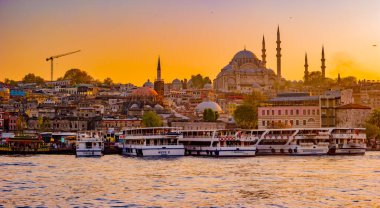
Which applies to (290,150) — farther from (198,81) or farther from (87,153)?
(198,81)

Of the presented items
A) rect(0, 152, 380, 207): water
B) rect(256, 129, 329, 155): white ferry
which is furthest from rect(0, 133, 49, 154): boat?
rect(256, 129, 329, 155): white ferry

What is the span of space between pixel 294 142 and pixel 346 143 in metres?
3.80

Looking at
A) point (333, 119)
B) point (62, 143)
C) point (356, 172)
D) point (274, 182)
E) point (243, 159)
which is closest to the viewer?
point (274, 182)

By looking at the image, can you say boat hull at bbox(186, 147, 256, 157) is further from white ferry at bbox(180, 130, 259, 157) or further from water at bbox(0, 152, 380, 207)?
water at bbox(0, 152, 380, 207)

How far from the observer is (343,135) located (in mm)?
53281

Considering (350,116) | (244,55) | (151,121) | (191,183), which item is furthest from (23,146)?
(244,55)

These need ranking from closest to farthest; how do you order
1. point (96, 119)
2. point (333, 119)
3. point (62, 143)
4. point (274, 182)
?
point (274, 182) < point (62, 143) < point (333, 119) < point (96, 119)

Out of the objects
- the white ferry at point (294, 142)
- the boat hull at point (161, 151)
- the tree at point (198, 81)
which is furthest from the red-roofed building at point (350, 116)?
the tree at point (198, 81)

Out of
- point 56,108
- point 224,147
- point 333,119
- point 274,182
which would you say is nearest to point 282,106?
point 333,119

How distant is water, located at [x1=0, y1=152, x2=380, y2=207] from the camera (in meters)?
26.0

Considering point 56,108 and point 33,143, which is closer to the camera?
point 33,143

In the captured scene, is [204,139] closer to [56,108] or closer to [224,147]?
[224,147]

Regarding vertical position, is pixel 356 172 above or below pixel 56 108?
below

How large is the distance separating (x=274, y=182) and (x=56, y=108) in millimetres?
72803
